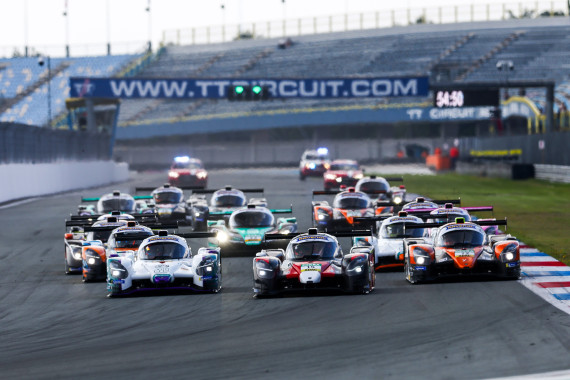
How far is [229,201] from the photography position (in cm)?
3188

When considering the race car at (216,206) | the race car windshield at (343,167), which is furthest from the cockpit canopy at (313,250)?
the race car windshield at (343,167)

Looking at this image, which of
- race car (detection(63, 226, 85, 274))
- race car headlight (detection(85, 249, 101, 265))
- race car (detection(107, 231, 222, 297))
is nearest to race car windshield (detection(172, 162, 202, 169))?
race car (detection(63, 226, 85, 274))

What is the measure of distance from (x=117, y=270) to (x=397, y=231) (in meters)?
6.84

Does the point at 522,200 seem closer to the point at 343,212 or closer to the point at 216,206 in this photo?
the point at 343,212

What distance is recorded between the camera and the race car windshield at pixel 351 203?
101 feet

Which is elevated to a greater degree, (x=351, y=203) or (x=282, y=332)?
(x=351, y=203)

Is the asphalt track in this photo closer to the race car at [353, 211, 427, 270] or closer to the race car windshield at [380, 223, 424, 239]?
the race car at [353, 211, 427, 270]

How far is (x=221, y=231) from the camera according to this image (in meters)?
25.0

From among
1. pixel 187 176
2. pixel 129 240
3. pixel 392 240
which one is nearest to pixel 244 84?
pixel 187 176

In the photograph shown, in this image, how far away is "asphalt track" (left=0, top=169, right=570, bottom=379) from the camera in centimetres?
1207

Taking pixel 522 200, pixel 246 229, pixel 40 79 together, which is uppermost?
pixel 40 79

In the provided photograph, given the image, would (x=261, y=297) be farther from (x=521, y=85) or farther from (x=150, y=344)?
(x=521, y=85)

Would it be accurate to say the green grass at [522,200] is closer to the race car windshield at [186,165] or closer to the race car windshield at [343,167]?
the race car windshield at [343,167]

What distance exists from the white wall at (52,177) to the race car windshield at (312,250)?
26.5 m
